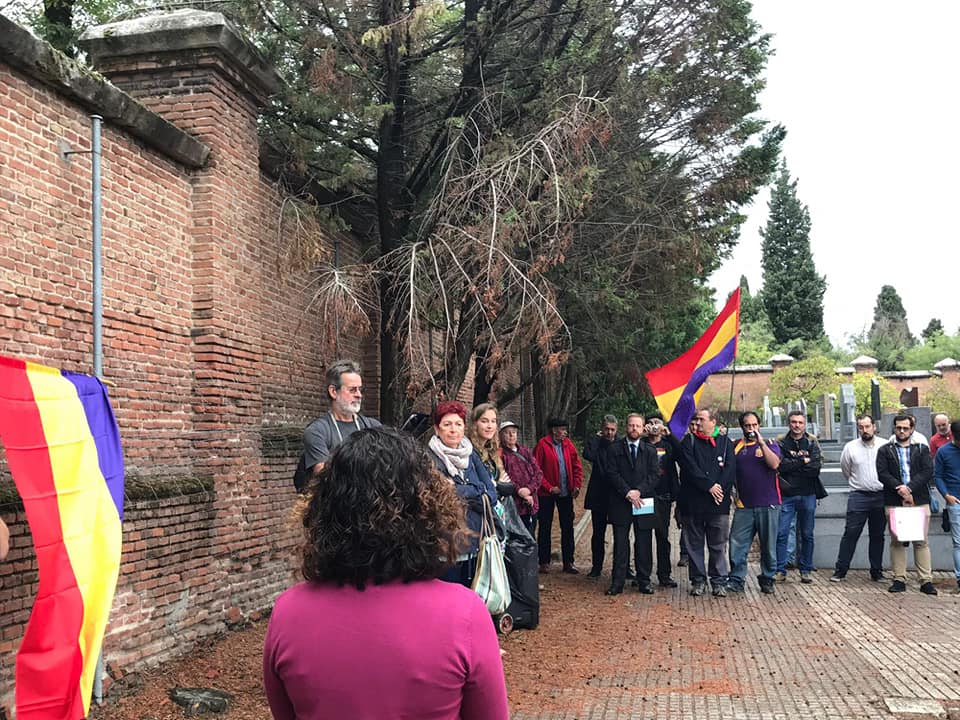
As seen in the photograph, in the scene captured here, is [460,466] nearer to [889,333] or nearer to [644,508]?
[644,508]

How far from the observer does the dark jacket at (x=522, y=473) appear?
998cm

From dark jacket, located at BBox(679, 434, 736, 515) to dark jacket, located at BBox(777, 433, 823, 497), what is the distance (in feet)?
2.54

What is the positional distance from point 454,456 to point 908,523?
6.20 metres

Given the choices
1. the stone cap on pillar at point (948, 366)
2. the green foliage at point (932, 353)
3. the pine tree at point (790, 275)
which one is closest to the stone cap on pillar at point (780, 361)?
the stone cap on pillar at point (948, 366)

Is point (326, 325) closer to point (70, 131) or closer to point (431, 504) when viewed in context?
point (70, 131)

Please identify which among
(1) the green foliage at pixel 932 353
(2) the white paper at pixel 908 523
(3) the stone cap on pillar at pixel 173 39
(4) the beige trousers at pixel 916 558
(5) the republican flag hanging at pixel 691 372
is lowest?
(4) the beige trousers at pixel 916 558

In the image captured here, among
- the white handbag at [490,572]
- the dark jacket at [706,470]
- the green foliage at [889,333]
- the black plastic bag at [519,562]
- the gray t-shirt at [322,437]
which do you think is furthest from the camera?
the green foliage at [889,333]

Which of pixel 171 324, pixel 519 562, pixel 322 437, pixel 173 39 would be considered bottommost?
pixel 519 562

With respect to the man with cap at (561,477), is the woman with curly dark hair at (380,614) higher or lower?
higher

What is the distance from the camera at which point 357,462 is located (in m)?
2.10

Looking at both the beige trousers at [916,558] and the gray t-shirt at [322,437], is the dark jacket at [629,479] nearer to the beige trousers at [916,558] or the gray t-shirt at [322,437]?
the beige trousers at [916,558]

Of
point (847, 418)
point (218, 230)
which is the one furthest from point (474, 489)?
point (847, 418)

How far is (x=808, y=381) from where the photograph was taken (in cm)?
3919

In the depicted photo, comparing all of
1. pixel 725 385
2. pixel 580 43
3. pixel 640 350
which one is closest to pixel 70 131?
pixel 580 43
